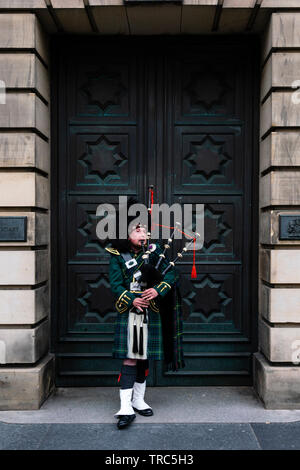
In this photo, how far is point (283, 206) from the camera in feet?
16.9

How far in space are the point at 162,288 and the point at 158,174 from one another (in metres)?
1.66

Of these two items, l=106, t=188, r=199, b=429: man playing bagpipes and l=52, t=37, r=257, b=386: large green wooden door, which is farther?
l=52, t=37, r=257, b=386: large green wooden door

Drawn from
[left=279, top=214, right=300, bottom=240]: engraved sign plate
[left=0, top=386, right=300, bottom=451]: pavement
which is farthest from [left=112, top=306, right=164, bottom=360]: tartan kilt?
[left=279, top=214, right=300, bottom=240]: engraved sign plate

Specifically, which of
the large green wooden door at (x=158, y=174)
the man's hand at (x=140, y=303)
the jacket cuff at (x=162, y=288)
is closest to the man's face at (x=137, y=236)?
the jacket cuff at (x=162, y=288)

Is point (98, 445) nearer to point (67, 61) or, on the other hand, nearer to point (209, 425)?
point (209, 425)

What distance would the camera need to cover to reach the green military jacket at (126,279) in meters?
4.68

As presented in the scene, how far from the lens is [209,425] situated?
15.3ft

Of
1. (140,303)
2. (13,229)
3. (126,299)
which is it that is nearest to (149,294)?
(140,303)

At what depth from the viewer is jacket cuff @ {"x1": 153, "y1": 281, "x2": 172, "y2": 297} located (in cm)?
470

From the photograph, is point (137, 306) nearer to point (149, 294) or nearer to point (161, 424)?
point (149, 294)

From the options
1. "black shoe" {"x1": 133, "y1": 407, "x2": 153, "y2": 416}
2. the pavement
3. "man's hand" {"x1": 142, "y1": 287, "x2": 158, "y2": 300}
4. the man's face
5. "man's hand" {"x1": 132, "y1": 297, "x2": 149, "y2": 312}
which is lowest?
the pavement

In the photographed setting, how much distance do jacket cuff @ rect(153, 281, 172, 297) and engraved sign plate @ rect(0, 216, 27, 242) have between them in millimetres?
1588

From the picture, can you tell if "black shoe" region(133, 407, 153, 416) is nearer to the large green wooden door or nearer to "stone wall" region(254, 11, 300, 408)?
the large green wooden door

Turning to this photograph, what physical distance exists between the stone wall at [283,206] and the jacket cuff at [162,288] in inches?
48.6
